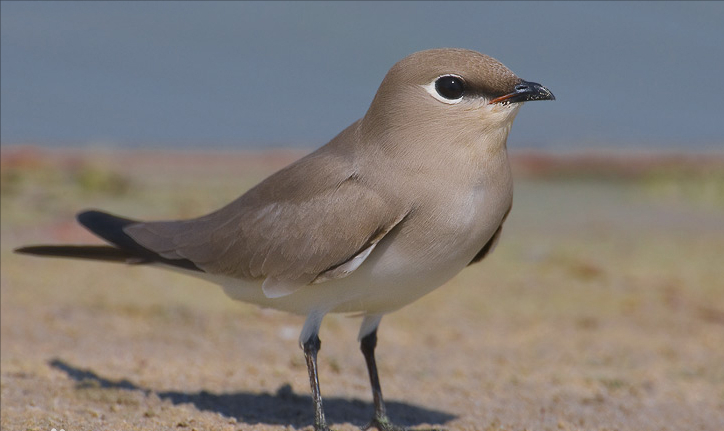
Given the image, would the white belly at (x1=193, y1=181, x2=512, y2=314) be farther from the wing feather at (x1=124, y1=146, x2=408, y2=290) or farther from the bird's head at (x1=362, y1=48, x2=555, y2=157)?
the bird's head at (x1=362, y1=48, x2=555, y2=157)

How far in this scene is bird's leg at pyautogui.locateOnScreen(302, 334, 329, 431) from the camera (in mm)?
4730

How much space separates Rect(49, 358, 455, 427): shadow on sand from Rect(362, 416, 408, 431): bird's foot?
0.57 feet

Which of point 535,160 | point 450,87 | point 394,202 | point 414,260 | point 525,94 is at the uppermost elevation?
point 535,160

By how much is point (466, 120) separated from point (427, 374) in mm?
3090

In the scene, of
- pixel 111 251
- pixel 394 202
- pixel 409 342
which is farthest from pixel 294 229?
pixel 409 342

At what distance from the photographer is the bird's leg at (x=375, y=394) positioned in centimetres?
518

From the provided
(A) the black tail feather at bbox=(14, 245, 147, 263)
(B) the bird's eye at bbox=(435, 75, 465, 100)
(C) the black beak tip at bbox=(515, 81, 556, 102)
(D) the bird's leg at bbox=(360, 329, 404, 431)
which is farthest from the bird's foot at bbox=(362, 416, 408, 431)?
(C) the black beak tip at bbox=(515, 81, 556, 102)

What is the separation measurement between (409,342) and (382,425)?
10.0 feet

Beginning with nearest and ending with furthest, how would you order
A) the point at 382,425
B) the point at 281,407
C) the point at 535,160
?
the point at 382,425
the point at 281,407
the point at 535,160

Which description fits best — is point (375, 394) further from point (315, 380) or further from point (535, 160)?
point (535, 160)

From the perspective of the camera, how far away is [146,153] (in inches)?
760

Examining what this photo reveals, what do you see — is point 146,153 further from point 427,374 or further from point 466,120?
point 466,120

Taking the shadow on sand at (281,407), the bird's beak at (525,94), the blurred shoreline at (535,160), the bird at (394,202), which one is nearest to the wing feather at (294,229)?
the bird at (394,202)

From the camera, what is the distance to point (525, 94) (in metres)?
4.35
